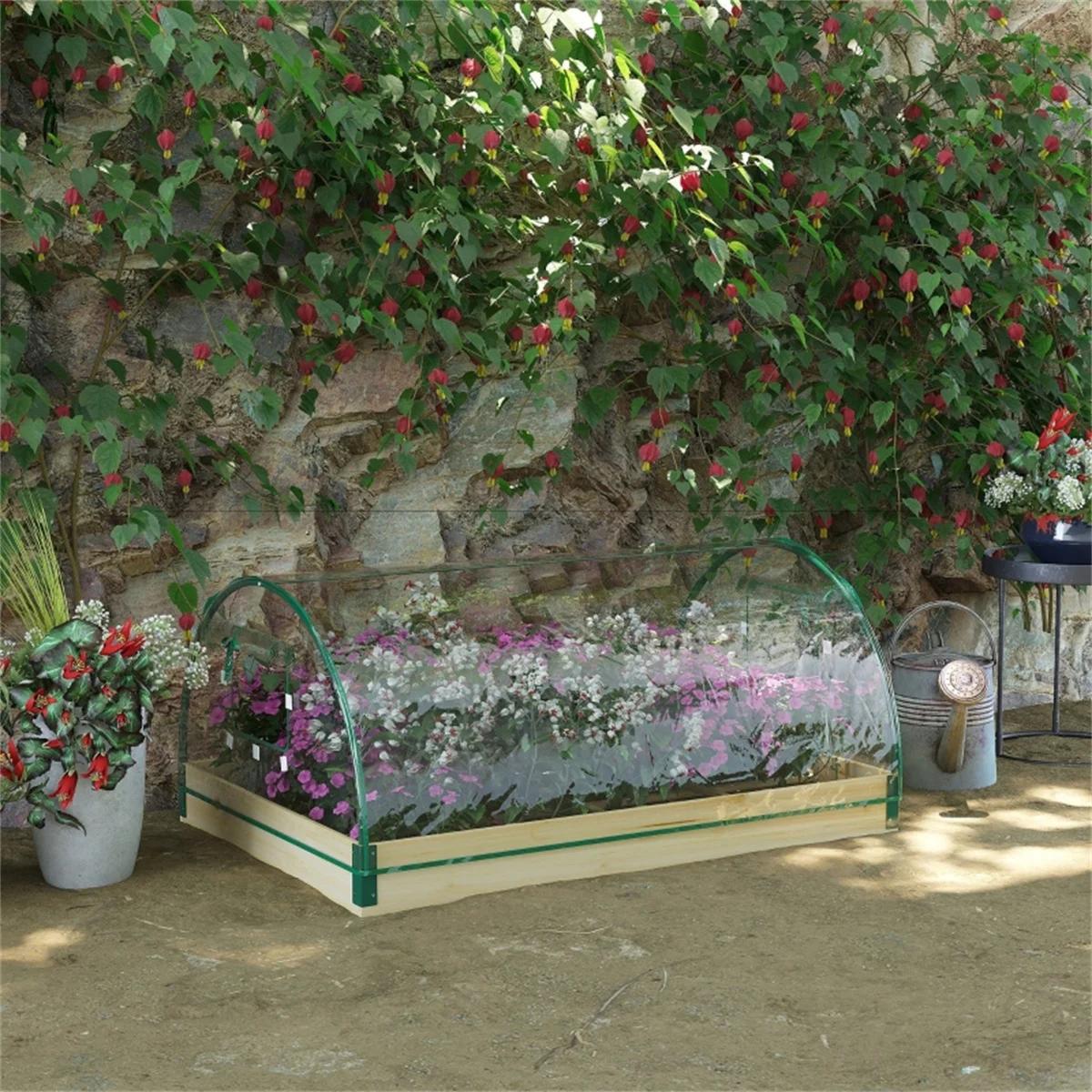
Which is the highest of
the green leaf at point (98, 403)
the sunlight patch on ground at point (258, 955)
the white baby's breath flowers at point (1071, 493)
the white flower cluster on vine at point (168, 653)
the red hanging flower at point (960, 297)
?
the red hanging flower at point (960, 297)

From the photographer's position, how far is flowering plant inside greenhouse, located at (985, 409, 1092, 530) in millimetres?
4273

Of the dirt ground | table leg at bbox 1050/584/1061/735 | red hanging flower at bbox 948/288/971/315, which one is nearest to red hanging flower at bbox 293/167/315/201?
the dirt ground

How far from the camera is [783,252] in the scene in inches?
177

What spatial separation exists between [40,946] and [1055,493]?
3063mm

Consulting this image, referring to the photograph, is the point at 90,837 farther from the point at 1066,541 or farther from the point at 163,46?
the point at 1066,541

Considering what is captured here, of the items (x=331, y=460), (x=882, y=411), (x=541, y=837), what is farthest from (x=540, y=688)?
(x=882, y=411)

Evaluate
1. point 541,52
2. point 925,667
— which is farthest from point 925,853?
point 541,52

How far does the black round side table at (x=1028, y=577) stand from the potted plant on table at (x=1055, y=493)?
50mm

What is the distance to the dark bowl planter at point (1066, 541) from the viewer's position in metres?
4.30

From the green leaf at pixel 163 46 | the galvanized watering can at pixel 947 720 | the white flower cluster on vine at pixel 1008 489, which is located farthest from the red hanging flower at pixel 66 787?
the white flower cluster on vine at pixel 1008 489

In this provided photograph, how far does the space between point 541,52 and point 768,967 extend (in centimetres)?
260

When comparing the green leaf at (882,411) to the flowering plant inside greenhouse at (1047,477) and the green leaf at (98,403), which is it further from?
the green leaf at (98,403)

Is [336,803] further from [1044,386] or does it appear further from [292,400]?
[1044,386]

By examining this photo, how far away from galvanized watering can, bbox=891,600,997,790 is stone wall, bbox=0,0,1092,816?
0.88 m
